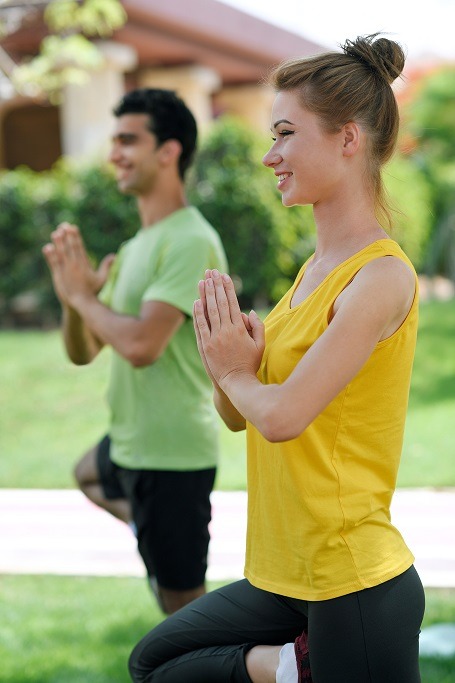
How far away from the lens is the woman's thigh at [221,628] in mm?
2344

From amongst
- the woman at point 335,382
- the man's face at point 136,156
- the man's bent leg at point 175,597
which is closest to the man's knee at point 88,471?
the man's bent leg at point 175,597

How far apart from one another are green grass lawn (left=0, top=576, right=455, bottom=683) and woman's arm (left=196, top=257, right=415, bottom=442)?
212 centimetres

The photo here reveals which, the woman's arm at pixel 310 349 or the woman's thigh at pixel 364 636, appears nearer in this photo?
the woman's arm at pixel 310 349

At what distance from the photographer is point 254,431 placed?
2.30 metres

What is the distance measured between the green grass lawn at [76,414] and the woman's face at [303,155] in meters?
4.88

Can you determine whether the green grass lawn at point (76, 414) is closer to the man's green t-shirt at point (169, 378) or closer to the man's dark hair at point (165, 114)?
the man's green t-shirt at point (169, 378)

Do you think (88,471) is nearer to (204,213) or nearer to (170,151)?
(170,151)

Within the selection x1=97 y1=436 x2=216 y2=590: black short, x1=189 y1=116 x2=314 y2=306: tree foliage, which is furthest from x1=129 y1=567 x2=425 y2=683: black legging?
x1=189 y1=116 x2=314 y2=306: tree foliage

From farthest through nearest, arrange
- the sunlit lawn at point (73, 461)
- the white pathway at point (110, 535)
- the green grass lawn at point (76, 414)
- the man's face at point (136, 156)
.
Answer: the green grass lawn at point (76, 414), the white pathway at point (110, 535), the sunlit lawn at point (73, 461), the man's face at point (136, 156)

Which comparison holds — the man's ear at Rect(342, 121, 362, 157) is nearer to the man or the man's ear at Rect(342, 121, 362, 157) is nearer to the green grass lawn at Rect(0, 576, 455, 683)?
the man

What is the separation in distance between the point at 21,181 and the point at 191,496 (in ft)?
32.7

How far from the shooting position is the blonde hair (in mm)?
2188

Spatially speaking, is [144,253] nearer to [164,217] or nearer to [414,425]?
[164,217]

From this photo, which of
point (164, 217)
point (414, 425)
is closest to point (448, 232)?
point (414, 425)
